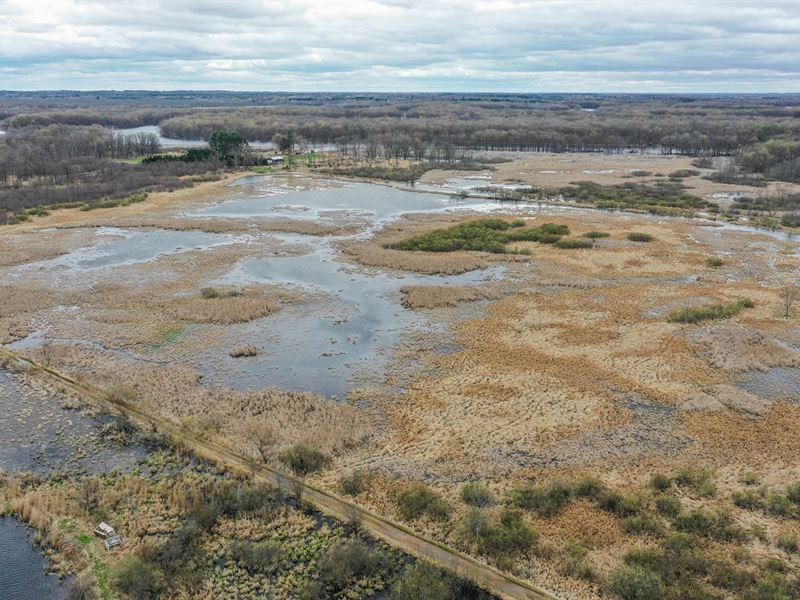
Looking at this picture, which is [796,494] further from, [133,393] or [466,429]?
[133,393]

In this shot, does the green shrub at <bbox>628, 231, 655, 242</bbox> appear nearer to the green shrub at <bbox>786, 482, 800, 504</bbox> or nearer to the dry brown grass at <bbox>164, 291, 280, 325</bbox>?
the dry brown grass at <bbox>164, 291, 280, 325</bbox>

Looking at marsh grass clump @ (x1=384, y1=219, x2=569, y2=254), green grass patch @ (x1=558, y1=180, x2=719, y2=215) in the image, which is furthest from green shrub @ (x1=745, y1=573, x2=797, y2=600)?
green grass patch @ (x1=558, y1=180, x2=719, y2=215)

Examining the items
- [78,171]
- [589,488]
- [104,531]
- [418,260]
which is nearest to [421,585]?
[589,488]

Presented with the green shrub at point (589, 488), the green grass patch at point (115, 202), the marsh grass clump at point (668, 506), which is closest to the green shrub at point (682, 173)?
the green grass patch at point (115, 202)

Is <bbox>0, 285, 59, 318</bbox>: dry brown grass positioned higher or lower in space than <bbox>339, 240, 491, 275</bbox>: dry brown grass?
lower

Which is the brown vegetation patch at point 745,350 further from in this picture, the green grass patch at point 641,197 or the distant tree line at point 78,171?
the distant tree line at point 78,171

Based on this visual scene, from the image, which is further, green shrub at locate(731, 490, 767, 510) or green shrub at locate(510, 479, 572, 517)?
green shrub at locate(731, 490, 767, 510)

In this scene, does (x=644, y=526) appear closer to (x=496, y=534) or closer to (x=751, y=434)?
(x=496, y=534)
